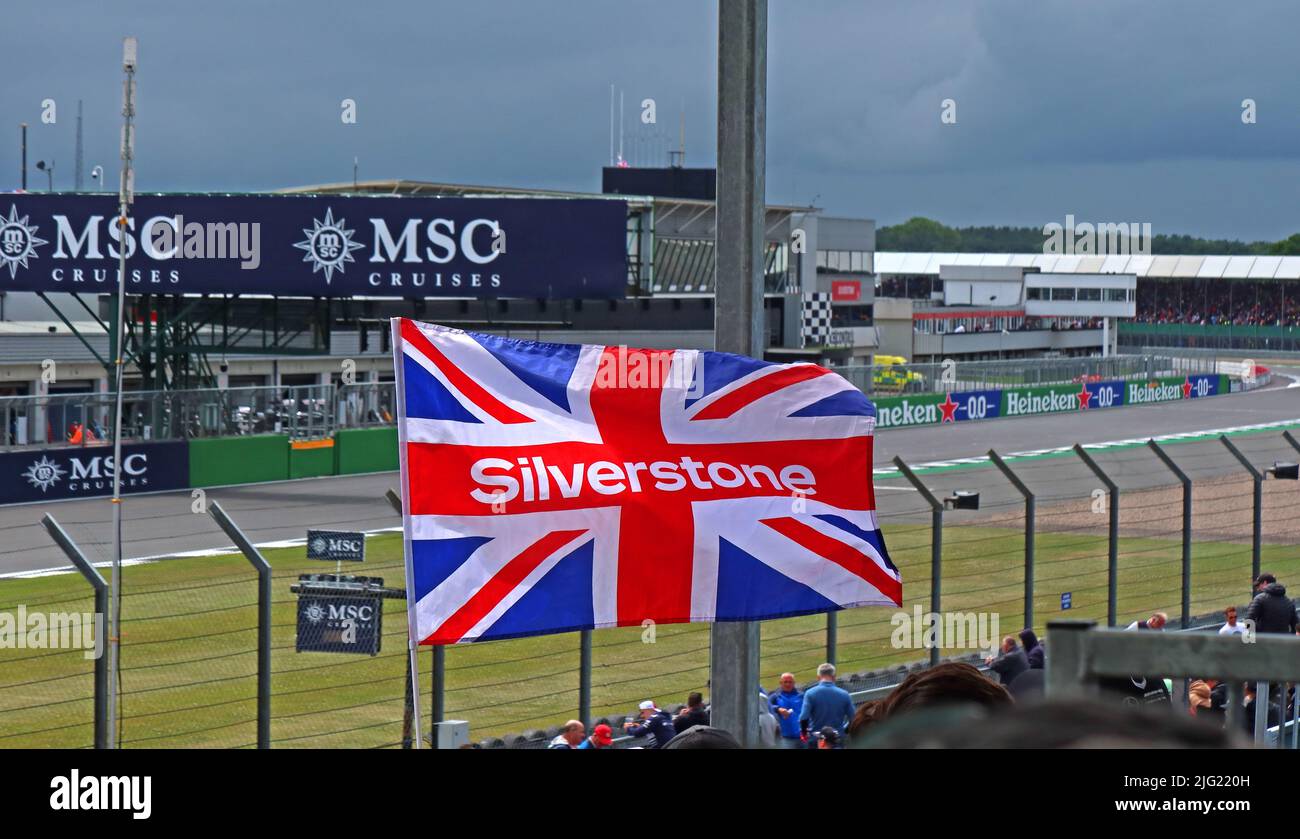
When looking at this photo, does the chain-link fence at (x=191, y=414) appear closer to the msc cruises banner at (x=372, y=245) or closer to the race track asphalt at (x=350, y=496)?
the race track asphalt at (x=350, y=496)

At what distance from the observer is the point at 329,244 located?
1202 inches

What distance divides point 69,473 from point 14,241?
8.72 m

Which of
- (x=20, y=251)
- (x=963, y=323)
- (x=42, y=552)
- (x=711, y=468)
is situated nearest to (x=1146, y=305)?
(x=963, y=323)

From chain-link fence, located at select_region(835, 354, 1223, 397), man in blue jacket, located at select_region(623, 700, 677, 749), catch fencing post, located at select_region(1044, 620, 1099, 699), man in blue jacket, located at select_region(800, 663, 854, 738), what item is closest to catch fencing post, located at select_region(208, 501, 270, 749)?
man in blue jacket, located at select_region(623, 700, 677, 749)

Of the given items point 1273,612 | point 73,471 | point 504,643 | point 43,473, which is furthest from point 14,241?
point 1273,612

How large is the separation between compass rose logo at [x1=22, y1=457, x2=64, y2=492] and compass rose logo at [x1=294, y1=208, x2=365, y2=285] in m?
7.41

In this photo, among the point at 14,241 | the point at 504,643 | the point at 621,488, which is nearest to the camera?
the point at 621,488

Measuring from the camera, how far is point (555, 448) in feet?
18.9

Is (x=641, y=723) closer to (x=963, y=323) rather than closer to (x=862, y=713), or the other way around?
(x=862, y=713)

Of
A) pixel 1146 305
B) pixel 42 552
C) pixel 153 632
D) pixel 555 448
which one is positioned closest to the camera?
pixel 555 448

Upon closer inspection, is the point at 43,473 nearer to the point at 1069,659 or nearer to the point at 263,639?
the point at 263,639

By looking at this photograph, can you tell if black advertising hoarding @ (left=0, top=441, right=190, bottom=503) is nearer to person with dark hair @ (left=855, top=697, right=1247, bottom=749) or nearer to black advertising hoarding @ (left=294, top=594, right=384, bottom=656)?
black advertising hoarding @ (left=294, top=594, right=384, bottom=656)

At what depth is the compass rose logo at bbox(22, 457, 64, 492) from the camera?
24.9 meters
